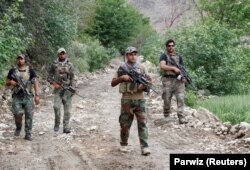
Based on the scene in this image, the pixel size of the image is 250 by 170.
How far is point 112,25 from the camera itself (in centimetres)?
4550

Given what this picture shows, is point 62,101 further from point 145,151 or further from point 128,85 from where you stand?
point 145,151

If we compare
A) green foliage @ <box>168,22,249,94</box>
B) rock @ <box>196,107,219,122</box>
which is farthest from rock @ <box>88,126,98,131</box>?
green foliage @ <box>168,22,249,94</box>

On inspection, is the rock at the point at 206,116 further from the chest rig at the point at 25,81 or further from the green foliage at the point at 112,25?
the green foliage at the point at 112,25

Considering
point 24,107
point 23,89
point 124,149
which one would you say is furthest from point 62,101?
point 124,149

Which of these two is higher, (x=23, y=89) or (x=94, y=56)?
A: (x=94, y=56)

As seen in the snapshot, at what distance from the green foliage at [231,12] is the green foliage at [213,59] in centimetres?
1198

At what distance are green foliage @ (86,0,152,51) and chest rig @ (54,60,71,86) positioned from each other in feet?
107

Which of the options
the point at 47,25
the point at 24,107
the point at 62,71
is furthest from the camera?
the point at 47,25

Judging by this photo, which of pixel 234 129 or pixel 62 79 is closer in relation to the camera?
pixel 234 129

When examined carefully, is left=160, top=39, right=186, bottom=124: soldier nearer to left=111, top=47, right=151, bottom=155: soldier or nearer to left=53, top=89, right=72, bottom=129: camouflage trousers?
left=53, top=89, right=72, bottom=129: camouflage trousers

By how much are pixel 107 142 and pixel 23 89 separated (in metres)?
1.98

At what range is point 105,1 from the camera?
4628 cm

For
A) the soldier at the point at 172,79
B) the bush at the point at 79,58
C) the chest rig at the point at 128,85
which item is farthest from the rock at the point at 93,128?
the bush at the point at 79,58

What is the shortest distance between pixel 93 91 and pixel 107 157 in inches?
457
